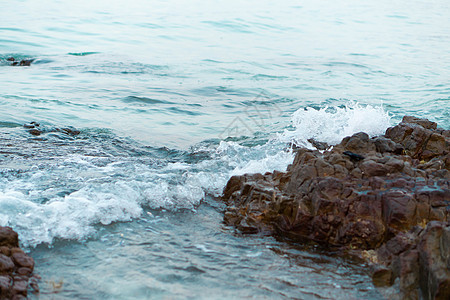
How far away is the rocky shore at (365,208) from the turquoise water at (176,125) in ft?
0.75

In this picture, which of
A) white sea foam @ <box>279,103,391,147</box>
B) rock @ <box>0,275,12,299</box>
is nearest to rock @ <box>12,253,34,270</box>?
rock @ <box>0,275,12,299</box>

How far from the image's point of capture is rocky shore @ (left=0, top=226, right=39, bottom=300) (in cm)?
327

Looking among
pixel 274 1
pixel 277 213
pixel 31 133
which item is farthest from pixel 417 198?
pixel 274 1

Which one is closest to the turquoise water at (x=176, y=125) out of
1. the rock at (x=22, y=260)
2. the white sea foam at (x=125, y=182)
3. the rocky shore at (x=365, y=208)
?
the white sea foam at (x=125, y=182)

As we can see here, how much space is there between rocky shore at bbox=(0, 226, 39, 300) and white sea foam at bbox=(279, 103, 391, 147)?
4.26 meters

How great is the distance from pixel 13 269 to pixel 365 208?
2.89 meters

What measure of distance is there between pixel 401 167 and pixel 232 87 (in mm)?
8060

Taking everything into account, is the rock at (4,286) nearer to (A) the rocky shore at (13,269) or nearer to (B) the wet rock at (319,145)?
(A) the rocky shore at (13,269)

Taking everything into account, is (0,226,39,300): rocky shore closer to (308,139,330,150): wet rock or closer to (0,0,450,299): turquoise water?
(0,0,450,299): turquoise water

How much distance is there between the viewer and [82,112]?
370 inches

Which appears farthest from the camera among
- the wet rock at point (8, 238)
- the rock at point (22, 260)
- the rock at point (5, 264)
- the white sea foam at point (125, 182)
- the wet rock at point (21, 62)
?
the wet rock at point (21, 62)

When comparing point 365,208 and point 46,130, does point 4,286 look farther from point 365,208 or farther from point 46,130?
point 46,130

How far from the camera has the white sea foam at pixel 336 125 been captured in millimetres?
6934

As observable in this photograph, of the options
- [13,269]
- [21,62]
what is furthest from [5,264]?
[21,62]
